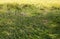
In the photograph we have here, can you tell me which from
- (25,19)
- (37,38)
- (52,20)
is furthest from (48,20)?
(37,38)

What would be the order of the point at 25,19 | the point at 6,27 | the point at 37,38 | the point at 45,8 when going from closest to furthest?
the point at 37,38, the point at 6,27, the point at 25,19, the point at 45,8

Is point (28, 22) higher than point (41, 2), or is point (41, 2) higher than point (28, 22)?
point (41, 2)

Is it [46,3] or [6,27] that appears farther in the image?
[46,3]

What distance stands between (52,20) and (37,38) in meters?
1.28

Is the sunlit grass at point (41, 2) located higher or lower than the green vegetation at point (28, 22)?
higher

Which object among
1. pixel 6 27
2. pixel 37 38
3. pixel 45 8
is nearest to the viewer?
pixel 37 38

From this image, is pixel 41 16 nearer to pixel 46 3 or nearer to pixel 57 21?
pixel 57 21

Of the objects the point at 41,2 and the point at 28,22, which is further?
the point at 41,2

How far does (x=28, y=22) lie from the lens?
21.8 feet

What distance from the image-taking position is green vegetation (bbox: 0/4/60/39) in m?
6.05

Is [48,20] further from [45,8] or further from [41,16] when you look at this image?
[45,8]

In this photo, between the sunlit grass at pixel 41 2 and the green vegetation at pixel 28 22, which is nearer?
the green vegetation at pixel 28 22

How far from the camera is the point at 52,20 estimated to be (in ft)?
22.9

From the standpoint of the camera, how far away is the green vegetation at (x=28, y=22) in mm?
6051
